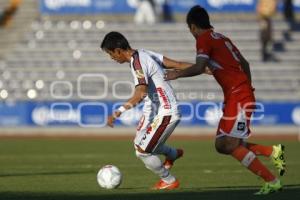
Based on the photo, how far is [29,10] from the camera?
35.6 meters

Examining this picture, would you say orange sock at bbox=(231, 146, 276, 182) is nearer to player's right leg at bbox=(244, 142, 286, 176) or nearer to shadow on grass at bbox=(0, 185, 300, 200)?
shadow on grass at bbox=(0, 185, 300, 200)

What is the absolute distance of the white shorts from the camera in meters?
12.1

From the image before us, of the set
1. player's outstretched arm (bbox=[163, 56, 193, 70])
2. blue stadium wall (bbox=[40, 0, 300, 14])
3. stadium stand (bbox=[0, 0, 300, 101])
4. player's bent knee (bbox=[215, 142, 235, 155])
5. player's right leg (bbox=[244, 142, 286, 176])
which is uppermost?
player's outstretched arm (bbox=[163, 56, 193, 70])

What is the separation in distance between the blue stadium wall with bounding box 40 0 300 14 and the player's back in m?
21.9

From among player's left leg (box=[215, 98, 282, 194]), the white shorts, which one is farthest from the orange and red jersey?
the white shorts

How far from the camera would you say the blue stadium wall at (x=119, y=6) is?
109 feet

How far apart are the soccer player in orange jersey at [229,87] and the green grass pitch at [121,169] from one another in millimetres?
443

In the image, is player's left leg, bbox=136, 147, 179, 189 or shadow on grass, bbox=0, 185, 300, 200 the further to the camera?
player's left leg, bbox=136, 147, 179, 189

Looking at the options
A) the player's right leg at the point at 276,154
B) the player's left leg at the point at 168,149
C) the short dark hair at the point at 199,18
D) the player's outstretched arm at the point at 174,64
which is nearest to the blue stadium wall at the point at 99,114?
the player's left leg at the point at 168,149

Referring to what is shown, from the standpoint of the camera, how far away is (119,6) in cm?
3397

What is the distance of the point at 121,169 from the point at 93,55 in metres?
16.8

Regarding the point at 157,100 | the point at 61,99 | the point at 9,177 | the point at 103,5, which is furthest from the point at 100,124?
the point at 157,100

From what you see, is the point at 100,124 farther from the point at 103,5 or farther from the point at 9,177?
the point at 9,177

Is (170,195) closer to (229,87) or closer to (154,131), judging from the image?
(154,131)
